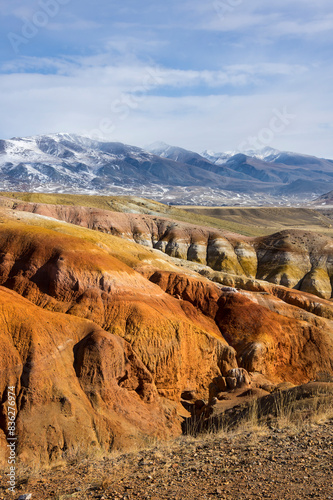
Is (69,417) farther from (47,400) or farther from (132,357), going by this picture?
(132,357)

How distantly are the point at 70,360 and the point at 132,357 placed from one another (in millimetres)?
4571

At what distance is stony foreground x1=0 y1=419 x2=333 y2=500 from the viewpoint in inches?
476

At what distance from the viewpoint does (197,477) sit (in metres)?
13.2

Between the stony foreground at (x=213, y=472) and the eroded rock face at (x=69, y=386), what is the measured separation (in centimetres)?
566

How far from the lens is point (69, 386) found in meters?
24.4

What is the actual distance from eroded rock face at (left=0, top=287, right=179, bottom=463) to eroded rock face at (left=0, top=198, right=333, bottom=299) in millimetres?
65057

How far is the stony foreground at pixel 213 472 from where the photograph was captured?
39.7 ft

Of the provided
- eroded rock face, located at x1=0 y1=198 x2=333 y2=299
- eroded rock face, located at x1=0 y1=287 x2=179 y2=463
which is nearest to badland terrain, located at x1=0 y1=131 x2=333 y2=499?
eroded rock face, located at x1=0 y1=287 x2=179 y2=463

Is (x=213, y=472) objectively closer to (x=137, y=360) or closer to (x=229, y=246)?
(x=137, y=360)

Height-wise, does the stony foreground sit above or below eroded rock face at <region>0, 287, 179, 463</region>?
above

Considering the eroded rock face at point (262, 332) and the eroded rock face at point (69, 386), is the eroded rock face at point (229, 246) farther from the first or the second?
the eroded rock face at point (69, 386)

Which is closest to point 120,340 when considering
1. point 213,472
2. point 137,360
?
point 137,360

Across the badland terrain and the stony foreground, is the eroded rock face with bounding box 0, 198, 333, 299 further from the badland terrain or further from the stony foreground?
the stony foreground

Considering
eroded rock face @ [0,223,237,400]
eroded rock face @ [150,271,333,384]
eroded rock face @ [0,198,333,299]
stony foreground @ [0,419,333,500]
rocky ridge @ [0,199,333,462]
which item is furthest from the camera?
eroded rock face @ [0,198,333,299]
